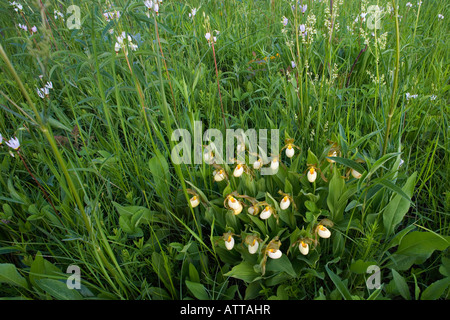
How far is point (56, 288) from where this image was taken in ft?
3.27

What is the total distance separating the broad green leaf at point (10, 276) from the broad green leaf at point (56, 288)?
0.08 metres

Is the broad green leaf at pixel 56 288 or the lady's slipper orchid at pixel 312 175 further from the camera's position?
the lady's slipper orchid at pixel 312 175

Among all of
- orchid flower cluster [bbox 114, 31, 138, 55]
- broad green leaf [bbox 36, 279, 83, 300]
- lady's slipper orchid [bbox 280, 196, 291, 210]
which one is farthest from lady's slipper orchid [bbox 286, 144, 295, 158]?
broad green leaf [bbox 36, 279, 83, 300]

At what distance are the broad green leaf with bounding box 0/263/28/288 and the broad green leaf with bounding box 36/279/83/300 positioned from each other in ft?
0.28

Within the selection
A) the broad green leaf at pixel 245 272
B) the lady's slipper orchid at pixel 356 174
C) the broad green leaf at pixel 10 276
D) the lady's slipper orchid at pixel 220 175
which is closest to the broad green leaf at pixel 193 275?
the broad green leaf at pixel 245 272

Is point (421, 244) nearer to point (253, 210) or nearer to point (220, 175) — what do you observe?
point (253, 210)

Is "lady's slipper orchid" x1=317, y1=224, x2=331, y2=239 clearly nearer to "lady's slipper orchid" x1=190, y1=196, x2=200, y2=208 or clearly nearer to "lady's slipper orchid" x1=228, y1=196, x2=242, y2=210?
"lady's slipper orchid" x1=228, y1=196, x2=242, y2=210

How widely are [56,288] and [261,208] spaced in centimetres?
80

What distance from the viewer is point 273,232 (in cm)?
116

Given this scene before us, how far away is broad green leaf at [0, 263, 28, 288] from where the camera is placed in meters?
1.00

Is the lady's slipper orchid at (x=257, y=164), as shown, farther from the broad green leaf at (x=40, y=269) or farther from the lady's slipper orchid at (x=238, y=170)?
the broad green leaf at (x=40, y=269)

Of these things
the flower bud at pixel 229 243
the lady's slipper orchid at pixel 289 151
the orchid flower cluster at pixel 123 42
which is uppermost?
the orchid flower cluster at pixel 123 42

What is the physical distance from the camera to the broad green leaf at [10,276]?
100 cm

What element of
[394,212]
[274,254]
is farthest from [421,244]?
[274,254]
